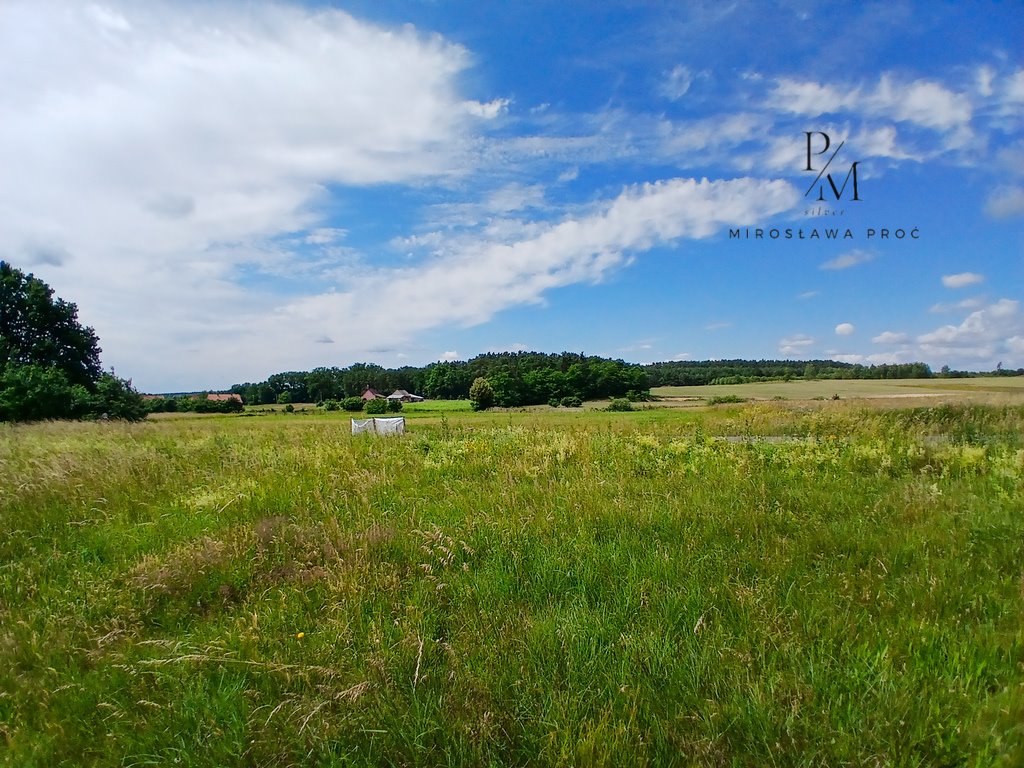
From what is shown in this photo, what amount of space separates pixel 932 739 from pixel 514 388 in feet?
315

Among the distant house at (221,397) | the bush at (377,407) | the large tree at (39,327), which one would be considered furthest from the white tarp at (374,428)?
the distant house at (221,397)

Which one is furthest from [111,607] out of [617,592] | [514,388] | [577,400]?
[514,388]

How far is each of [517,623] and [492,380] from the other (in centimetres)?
9579

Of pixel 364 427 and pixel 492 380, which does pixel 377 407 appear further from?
pixel 364 427

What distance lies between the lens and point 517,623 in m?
2.69

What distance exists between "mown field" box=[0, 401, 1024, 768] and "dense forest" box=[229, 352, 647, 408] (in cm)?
7889

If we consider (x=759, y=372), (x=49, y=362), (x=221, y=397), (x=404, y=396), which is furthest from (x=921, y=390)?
(x=404, y=396)

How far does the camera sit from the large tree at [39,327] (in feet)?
113

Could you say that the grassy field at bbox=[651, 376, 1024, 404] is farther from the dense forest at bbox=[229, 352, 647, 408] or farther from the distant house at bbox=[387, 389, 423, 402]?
the distant house at bbox=[387, 389, 423, 402]

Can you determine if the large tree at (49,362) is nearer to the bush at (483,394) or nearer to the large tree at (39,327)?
the large tree at (39,327)

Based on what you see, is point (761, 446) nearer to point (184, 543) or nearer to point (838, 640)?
point (838, 640)

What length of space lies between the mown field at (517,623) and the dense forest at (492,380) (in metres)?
78.9

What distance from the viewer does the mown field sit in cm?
199

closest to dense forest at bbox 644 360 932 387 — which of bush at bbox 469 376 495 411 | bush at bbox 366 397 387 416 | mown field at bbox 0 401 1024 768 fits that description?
bush at bbox 469 376 495 411
